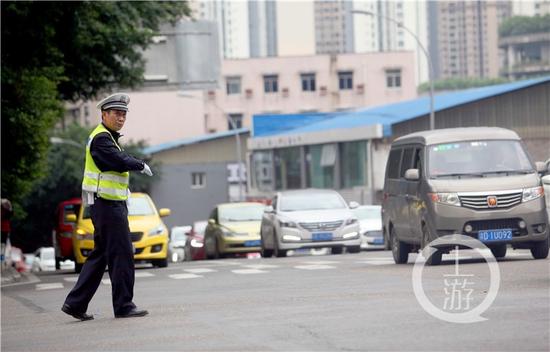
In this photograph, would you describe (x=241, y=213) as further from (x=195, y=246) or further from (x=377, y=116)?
(x=377, y=116)

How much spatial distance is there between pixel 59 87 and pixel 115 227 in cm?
2422

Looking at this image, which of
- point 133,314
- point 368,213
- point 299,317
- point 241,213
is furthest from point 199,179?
point 299,317

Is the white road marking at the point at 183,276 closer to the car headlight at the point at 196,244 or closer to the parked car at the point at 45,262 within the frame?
the car headlight at the point at 196,244

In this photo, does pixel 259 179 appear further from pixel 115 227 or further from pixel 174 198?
pixel 115 227

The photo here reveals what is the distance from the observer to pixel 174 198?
93.8 m

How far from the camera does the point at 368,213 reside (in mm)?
39875

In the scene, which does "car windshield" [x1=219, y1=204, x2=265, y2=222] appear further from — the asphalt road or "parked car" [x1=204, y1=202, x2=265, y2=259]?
the asphalt road

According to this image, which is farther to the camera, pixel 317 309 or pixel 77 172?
pixel 77 172

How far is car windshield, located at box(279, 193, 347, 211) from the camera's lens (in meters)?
32.5

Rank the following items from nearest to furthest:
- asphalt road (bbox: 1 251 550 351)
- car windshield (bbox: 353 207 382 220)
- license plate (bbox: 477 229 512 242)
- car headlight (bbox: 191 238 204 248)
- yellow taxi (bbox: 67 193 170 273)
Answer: asphalt road (bbox: 1 251 550 351) → license plate (bbox: 477 229 512 242) → yellow taxi (bbox: 67 193 170 273) → car headlight (bbox: 191 238 204 248) → car windshield (bbox: 353 207 382 220)

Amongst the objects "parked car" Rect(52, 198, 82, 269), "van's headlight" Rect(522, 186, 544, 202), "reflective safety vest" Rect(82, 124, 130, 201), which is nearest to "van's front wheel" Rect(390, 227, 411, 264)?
"van's headlight" Rect(522, 186, 544, 202)

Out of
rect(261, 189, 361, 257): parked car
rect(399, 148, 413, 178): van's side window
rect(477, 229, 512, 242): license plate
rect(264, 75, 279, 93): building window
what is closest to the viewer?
rect(477, 229, 512, 242): license plate

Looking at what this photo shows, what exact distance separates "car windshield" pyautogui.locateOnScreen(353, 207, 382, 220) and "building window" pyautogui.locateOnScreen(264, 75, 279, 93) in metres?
84.4

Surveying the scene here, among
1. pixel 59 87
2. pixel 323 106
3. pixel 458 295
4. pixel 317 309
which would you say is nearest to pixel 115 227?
pixel 317 309
